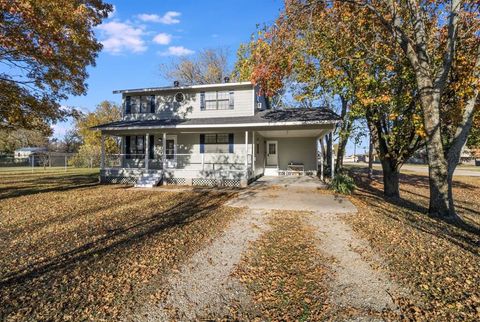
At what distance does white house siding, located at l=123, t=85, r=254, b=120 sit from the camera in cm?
1530

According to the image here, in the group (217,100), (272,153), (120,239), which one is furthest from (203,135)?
(120,239)

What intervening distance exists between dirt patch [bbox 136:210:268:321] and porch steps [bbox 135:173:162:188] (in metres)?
9.37

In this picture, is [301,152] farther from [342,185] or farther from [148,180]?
[148,180]

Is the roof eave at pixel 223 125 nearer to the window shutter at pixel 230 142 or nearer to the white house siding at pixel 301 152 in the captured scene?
the window shutter at pixel 230 142

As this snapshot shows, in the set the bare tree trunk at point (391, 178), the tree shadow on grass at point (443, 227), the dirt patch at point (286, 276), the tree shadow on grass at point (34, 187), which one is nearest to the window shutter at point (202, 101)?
the tree shadow on grass at point (34, 187)

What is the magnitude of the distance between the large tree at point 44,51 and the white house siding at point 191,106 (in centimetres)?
413

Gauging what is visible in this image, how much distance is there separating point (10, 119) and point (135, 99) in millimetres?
7119

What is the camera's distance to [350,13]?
993 cm

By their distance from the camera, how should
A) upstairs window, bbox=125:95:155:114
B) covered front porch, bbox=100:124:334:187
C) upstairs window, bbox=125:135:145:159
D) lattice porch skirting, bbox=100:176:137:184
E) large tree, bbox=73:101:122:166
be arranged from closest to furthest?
Answer: covered front porch, bbox=100:124:334:187
lattice porch skirting, bbox=100:176:137:184
upstairs window, bbox=125:135:145:159
upstairs window, bbox=125:95:155:114
large tree, bbox=73:101:122:166

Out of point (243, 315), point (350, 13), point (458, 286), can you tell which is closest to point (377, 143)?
point (350, 13)

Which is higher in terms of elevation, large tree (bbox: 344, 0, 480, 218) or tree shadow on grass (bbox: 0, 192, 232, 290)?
large tree (bbox: 344, 0, 480, 218)

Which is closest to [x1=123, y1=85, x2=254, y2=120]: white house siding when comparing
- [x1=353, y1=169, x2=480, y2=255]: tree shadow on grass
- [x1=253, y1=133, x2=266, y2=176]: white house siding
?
[x1=253, y1=133, x2=266, y2=176]: white house siding

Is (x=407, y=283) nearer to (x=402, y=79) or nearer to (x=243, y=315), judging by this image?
(x=243, y=315)

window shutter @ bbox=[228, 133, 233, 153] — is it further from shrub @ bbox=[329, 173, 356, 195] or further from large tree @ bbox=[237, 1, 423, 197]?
shrub @ bbox=[329, 173, 356, 195]
